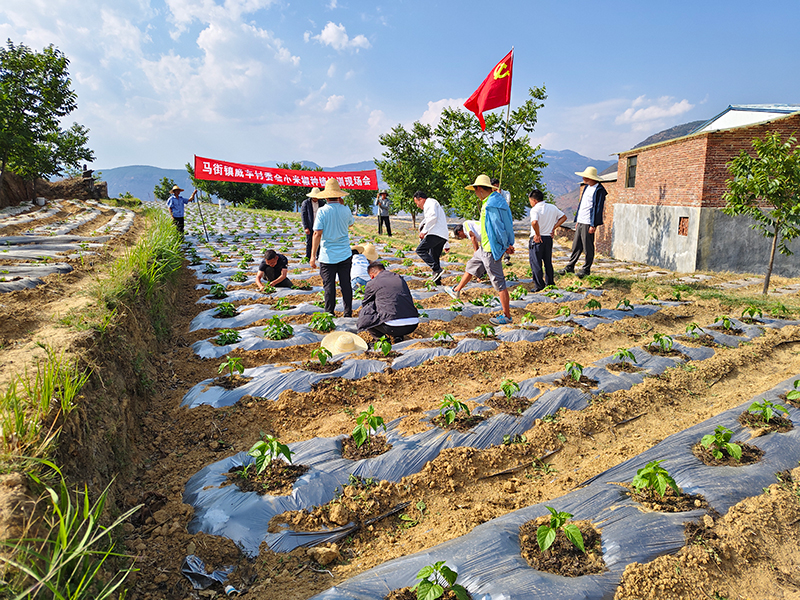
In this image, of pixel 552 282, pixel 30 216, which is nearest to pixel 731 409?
pixel 552 282

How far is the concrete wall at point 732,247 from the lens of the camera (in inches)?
424

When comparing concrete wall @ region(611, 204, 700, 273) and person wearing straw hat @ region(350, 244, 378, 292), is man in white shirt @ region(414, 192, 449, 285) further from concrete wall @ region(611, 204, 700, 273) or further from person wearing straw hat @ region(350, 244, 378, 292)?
concrete wall @ region(611, 204, 700, 273)

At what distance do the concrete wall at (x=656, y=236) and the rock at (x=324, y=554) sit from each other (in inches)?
471

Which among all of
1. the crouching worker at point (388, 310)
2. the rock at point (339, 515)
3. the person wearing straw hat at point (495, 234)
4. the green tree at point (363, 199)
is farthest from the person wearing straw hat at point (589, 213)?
the green tree at point (363, 199)

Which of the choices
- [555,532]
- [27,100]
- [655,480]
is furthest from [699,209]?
[27,100]

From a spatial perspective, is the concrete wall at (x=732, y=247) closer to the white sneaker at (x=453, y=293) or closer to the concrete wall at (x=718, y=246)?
the concrete wall at (x=718, y=246)

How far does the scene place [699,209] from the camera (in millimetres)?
10852

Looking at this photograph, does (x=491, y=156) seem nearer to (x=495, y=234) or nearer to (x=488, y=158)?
(x=488, y=158)

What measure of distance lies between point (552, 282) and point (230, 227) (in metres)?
15.0

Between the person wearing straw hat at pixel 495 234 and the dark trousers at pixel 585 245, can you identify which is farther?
the dark trousers at pixel 585 245

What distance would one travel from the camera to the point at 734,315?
21.0ft

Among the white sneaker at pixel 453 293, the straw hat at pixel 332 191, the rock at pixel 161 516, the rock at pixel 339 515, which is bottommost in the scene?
the rock at pixel 339 515

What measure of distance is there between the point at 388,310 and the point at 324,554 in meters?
3.06

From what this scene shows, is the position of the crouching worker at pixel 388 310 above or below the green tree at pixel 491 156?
below
